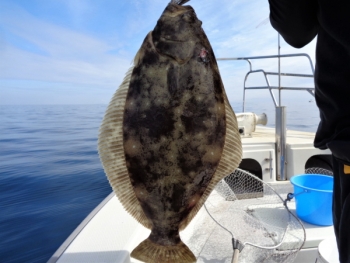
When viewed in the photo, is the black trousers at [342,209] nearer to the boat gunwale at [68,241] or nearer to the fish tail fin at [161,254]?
the fish tail fin at [161,254]

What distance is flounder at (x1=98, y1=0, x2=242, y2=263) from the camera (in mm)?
1508

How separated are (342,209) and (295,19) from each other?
125 cm

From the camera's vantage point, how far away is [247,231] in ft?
11.0

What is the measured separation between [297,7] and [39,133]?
54.9 ft

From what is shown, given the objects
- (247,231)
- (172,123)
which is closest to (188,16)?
(172,123)


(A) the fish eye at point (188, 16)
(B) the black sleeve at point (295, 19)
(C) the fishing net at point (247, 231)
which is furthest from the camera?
(C) the fishing net at point (247, 231)

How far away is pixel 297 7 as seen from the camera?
5.92 ft

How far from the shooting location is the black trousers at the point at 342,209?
1594 millimetres

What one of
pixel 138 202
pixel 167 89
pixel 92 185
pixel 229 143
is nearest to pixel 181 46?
pixel 167 89

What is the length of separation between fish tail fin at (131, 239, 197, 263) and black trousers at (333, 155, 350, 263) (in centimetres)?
89

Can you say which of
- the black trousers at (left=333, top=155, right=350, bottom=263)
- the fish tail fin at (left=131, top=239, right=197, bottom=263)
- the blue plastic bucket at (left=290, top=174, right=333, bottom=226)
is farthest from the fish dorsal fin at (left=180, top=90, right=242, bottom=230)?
the blue plastic bucket at (left=290, top=174, right=333, bottom=226)

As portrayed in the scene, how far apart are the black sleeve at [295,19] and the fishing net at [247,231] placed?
6.19ft

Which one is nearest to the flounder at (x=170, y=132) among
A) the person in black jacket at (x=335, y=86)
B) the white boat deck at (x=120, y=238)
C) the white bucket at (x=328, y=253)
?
the person in black jacket at (x=335, y=86)

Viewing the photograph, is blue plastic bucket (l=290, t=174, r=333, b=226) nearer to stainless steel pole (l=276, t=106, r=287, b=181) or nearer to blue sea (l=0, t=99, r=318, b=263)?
stainless steel pole (l=276, t=106, r=287, b=181)
